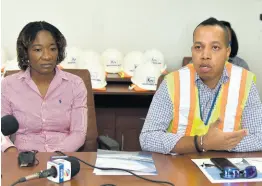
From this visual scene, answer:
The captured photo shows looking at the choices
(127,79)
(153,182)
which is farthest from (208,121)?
(127,79)

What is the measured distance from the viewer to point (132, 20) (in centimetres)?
374

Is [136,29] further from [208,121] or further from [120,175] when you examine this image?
[120,175]

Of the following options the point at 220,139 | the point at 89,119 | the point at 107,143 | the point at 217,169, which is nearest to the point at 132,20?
the point at 89,119

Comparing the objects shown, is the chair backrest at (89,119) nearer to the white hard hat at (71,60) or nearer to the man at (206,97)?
the man at (206,97)

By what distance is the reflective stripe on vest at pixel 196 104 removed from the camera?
180 cm

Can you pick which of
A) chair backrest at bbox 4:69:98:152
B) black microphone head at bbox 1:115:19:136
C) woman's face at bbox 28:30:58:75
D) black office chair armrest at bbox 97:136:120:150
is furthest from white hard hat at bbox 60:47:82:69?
black microphone head at bbox 1:115:19:136

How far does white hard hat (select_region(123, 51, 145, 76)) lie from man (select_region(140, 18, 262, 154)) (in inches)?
62.1

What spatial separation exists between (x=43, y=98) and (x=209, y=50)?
89 centimetres

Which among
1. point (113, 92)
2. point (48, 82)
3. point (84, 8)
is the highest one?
point (84, 8)

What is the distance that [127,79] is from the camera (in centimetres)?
337

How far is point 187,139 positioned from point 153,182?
0.37 m

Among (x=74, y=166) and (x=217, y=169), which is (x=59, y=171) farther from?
(x=217, y=169)

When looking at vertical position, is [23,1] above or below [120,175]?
above

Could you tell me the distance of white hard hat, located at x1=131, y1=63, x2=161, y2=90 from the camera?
123 inches
